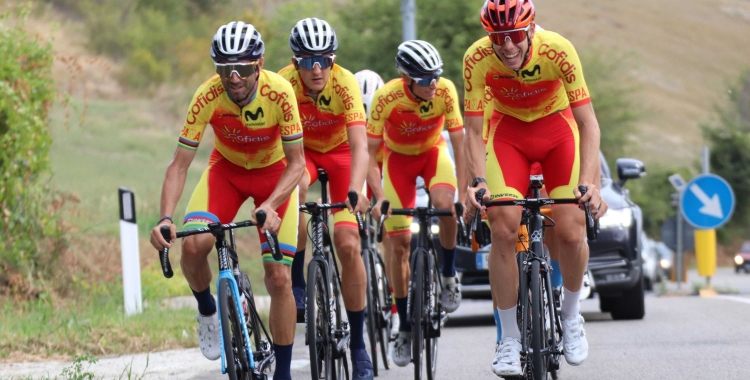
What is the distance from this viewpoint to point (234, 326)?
21.3ft

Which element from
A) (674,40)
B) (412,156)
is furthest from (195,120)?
(674,40)

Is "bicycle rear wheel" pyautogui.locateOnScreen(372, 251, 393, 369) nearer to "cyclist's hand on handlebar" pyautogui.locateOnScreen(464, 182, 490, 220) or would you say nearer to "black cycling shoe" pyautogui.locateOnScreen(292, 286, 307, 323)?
"black cycling shoe" pyautogui.locateOnScreen(292, 286, 307, 323)

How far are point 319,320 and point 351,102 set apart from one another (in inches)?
62.2

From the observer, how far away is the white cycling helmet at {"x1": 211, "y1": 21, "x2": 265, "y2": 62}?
21.9 ft

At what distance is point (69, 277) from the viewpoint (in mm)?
12297

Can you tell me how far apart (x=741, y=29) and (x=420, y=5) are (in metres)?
106

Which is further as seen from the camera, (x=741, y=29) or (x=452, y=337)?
(x=741, y=29)

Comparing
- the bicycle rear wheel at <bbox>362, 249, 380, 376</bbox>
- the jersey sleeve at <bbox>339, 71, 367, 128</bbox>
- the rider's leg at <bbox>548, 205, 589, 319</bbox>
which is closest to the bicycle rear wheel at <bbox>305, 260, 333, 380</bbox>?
the jersey sleeve at <bbox>339, 71, 367, 128</bbox>

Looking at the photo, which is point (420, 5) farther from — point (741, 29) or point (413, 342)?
point (741, 29)

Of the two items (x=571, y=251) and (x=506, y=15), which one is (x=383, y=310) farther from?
(x=506, y=15)

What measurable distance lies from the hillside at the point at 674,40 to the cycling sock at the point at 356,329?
347 ft

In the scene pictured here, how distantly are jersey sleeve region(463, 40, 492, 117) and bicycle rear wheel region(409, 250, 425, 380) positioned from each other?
167 centimetres

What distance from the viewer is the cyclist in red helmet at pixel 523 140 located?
6.84 metres

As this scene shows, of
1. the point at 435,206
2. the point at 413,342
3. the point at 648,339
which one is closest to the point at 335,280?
the point at 413,342
